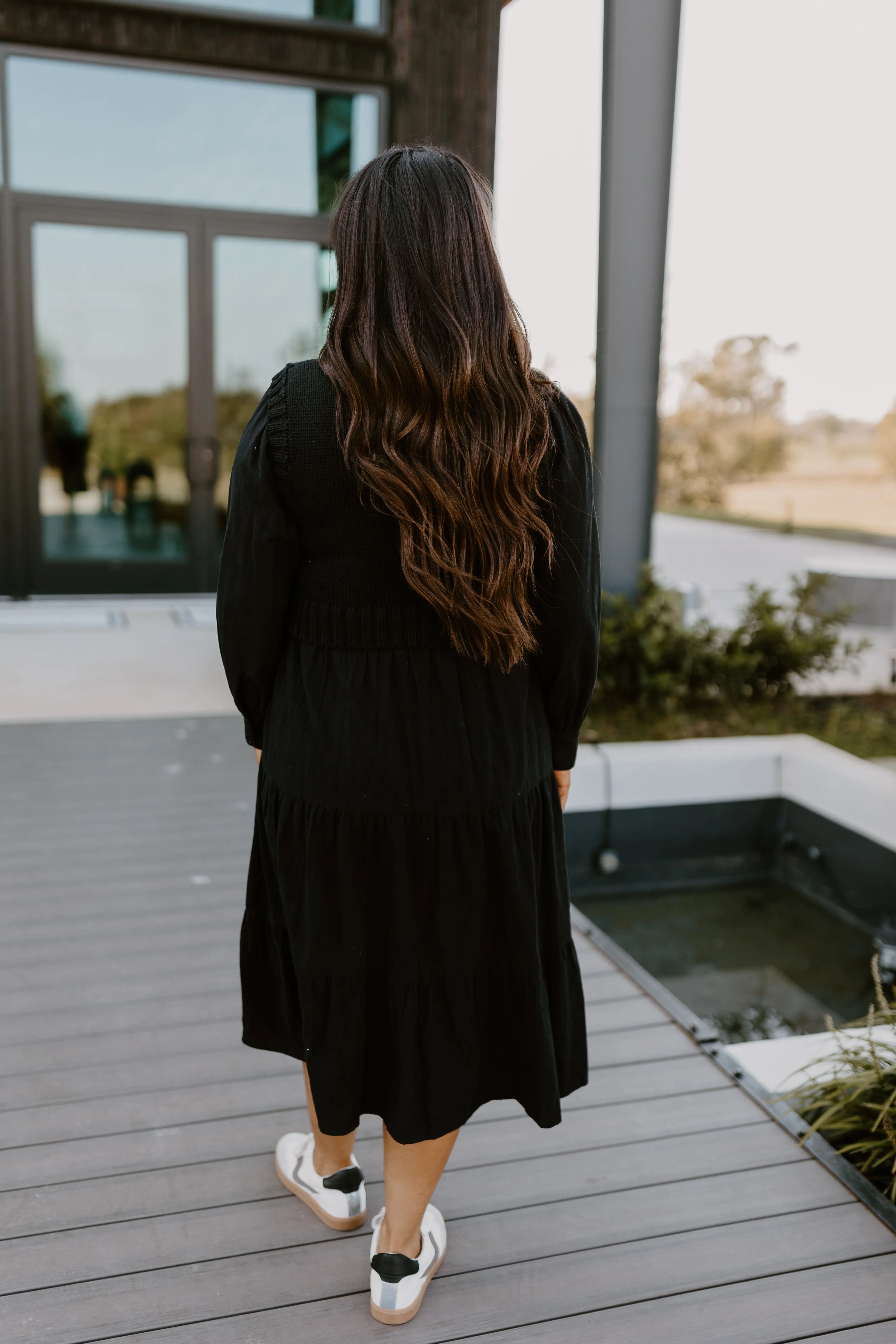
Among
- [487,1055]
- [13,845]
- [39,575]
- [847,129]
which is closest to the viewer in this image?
[487,1055]

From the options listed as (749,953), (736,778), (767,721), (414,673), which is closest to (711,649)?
(767,721)

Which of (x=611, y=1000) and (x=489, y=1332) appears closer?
(x=489, y=1332)

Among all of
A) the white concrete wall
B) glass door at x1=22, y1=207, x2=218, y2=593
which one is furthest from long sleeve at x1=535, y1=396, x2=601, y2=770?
glass door at x1=22, y1=207, x2=218, y2=593

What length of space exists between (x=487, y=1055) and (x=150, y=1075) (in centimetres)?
87

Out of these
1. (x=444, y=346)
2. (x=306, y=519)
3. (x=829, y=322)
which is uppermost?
(x=829, y=322)

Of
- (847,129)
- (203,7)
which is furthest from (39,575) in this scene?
(847,129)

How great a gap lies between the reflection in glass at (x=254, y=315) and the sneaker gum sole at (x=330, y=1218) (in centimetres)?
619

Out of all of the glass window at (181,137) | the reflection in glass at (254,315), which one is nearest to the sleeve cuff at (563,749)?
the reflection in glass at (254,315)

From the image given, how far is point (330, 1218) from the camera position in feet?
5.28

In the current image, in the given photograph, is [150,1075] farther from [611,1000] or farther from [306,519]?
[306,519]

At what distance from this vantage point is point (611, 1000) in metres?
2.32

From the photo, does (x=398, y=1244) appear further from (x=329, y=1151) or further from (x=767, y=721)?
(x=767, y=721)

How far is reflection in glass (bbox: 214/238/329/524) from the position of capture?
745cm

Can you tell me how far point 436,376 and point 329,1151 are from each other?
3.67 ft
